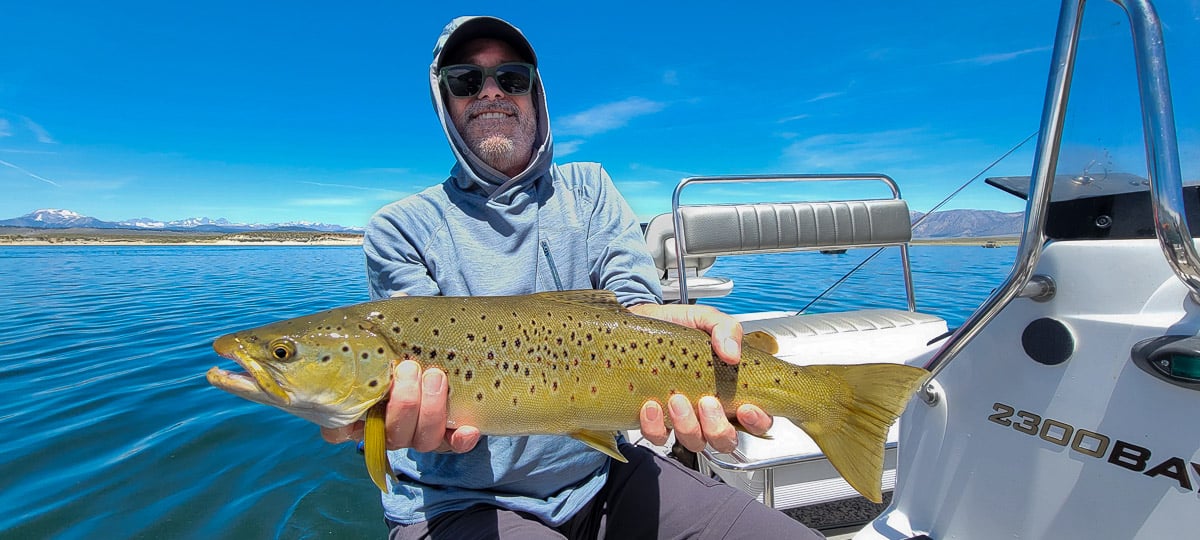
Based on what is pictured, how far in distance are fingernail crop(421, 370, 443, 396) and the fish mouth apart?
1.75ft

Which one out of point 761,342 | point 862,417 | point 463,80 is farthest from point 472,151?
point 862,417

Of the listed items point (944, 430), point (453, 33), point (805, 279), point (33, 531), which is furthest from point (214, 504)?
point (805, 279)

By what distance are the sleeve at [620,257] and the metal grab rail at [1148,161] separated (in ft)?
4.63

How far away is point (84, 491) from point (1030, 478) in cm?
753

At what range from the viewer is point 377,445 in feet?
6.92

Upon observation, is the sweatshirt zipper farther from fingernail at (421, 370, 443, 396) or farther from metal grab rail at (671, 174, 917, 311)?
metal grab rail at (671, 174, 917, 311)

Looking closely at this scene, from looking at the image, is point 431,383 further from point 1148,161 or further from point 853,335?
point 853,335

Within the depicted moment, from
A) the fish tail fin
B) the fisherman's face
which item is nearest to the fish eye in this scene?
the fisherman's face

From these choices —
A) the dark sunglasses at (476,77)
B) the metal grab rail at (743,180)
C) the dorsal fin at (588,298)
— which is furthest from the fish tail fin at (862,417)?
the metal grab rail at (743,180)

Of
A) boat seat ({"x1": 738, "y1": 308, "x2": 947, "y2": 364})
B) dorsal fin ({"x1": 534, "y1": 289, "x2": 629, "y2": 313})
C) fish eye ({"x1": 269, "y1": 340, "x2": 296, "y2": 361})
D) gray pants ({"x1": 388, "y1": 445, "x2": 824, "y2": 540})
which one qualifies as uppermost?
dorsal fin ({"x1": 534, "y1": 289, "x2": 629, "y2": 313})

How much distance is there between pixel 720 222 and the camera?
5.43m

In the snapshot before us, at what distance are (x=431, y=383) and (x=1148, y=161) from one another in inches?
100

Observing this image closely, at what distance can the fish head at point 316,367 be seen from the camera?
2.10 m

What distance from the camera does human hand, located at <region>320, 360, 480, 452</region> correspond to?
2.06 meters
